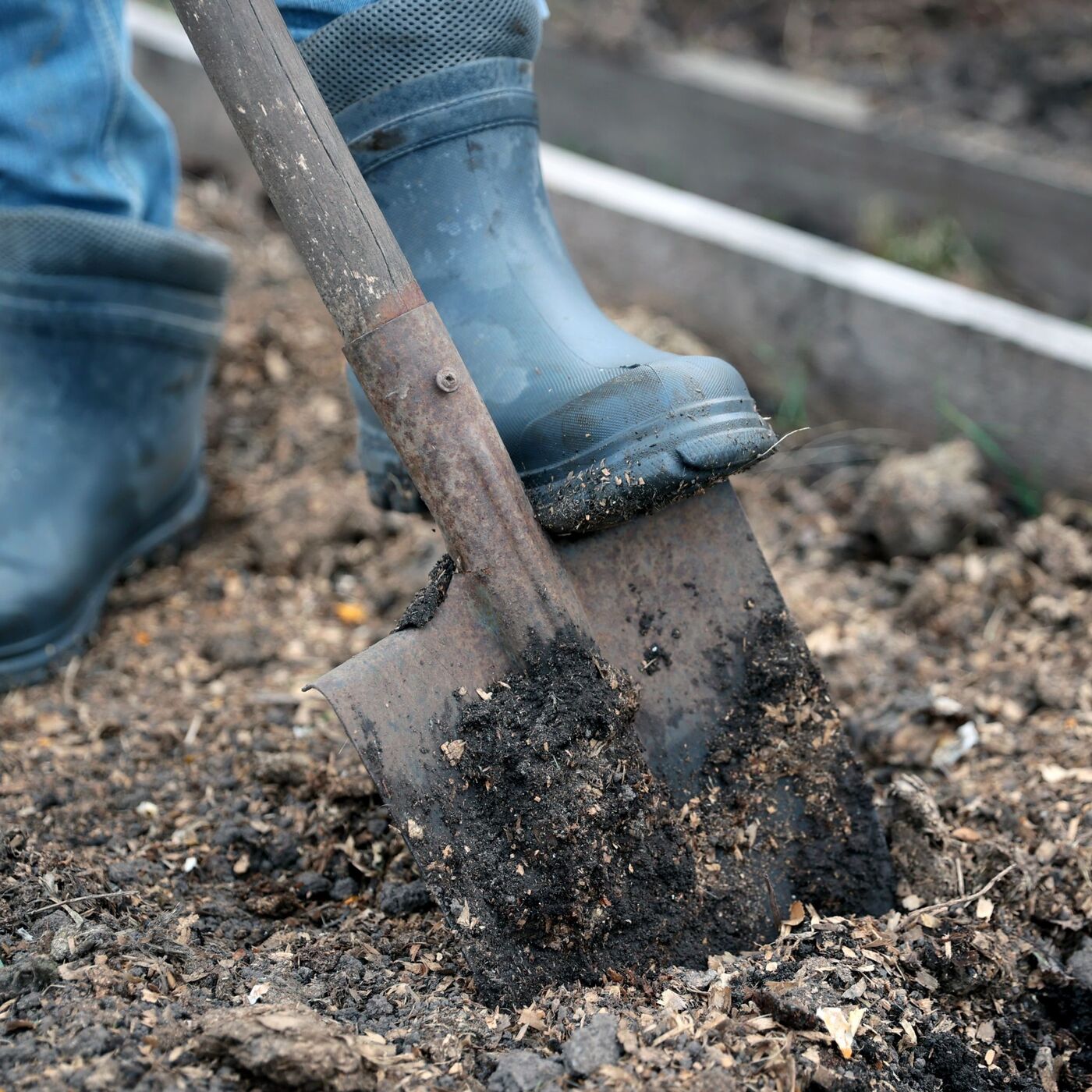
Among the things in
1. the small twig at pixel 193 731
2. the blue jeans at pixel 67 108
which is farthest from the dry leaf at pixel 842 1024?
the blue jeans at pixel 67 108

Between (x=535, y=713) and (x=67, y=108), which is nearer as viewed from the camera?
(x=535, y=713)

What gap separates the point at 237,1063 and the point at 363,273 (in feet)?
2.78

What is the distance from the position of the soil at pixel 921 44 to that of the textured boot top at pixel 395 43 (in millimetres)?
2334

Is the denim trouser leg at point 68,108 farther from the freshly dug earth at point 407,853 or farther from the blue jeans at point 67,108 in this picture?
the freshly dug earth at point 407,853

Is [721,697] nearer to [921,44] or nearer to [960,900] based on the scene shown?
[960,900]

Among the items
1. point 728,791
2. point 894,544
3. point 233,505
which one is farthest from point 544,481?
point 233,505

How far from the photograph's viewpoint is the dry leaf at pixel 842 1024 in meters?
1.20

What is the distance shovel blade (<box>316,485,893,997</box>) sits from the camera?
4.55 ft

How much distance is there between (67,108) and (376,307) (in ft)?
2.97

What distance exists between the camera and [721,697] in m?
1.49

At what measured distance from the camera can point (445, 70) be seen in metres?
1.52

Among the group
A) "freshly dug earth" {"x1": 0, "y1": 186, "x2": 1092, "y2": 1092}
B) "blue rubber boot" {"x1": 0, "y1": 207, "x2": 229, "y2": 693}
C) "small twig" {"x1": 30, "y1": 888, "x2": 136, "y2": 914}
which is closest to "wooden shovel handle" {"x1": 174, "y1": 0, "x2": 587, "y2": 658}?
"freshly dug earth" {"x1": 0, "y1": 186, "x2": 1092, "y2": 1092}

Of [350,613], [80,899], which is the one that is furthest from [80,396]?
[80,899]

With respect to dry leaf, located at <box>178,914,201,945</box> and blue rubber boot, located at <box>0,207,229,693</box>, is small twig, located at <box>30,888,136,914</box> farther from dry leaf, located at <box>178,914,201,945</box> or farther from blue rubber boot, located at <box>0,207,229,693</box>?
blue rubber boot, located at <box>0,207,229,693</box>
